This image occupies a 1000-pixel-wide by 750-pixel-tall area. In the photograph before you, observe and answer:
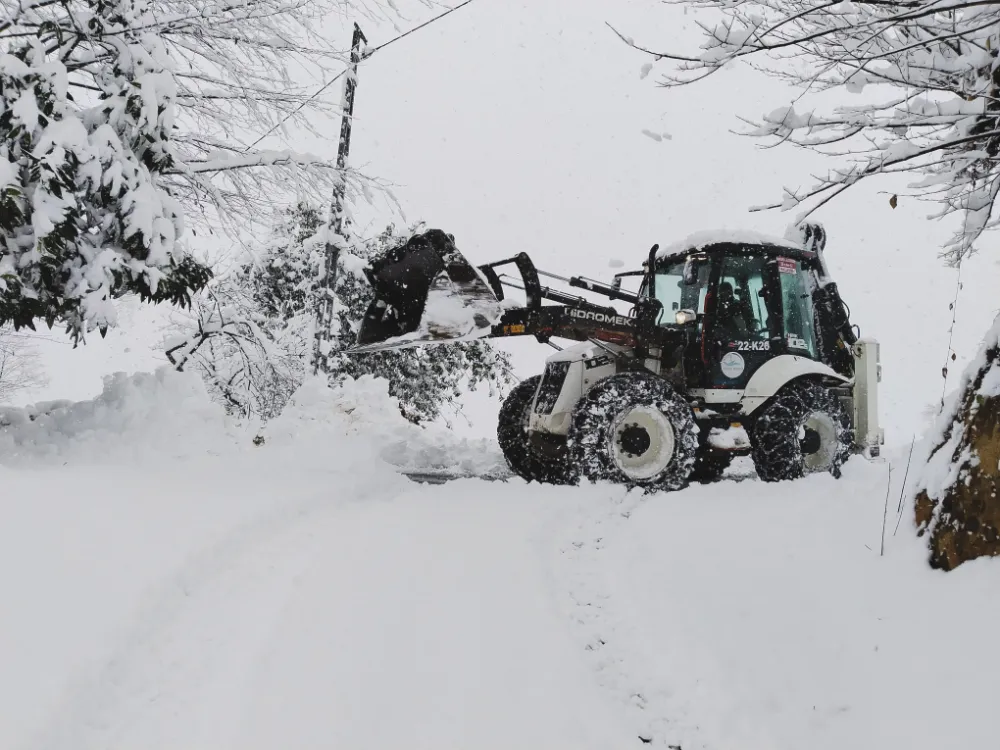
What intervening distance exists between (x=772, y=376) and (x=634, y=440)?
6.12 feet

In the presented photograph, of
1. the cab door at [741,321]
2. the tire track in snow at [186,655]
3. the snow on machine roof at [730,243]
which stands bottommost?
the tire track in snow at [186,655]

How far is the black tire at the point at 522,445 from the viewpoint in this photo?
8164mm

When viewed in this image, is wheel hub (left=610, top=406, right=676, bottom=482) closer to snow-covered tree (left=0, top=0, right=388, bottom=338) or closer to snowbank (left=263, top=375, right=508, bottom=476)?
snowbank (left=263, top=375, right=508, bottom=476)

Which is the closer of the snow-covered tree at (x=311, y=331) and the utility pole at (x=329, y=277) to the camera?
the utility pole at (x=329, y=277)

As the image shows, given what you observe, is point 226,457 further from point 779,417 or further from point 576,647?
point 779,417

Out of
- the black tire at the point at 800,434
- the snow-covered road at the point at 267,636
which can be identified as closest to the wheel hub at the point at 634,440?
the black tire at the point at 800,434

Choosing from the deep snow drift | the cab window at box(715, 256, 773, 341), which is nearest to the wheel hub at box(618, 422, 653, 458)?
the deep snow drift

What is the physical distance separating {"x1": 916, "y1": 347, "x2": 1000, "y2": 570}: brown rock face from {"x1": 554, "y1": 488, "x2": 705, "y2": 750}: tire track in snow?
1399 millimetres

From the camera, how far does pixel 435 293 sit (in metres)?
6.99

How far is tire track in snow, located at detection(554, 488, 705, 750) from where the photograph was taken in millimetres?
2924

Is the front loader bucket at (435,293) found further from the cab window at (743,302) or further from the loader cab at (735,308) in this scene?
the cab window at (743,302)

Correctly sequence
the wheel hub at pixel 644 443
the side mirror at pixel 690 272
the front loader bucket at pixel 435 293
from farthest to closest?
the side mirror at pixel 690 272
the wheel hub at pixel 644 443
the front loader bucket at pixel 435 293

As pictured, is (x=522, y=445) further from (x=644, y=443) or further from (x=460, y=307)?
(x=460, y=307)

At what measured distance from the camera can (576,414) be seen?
22.6ft
